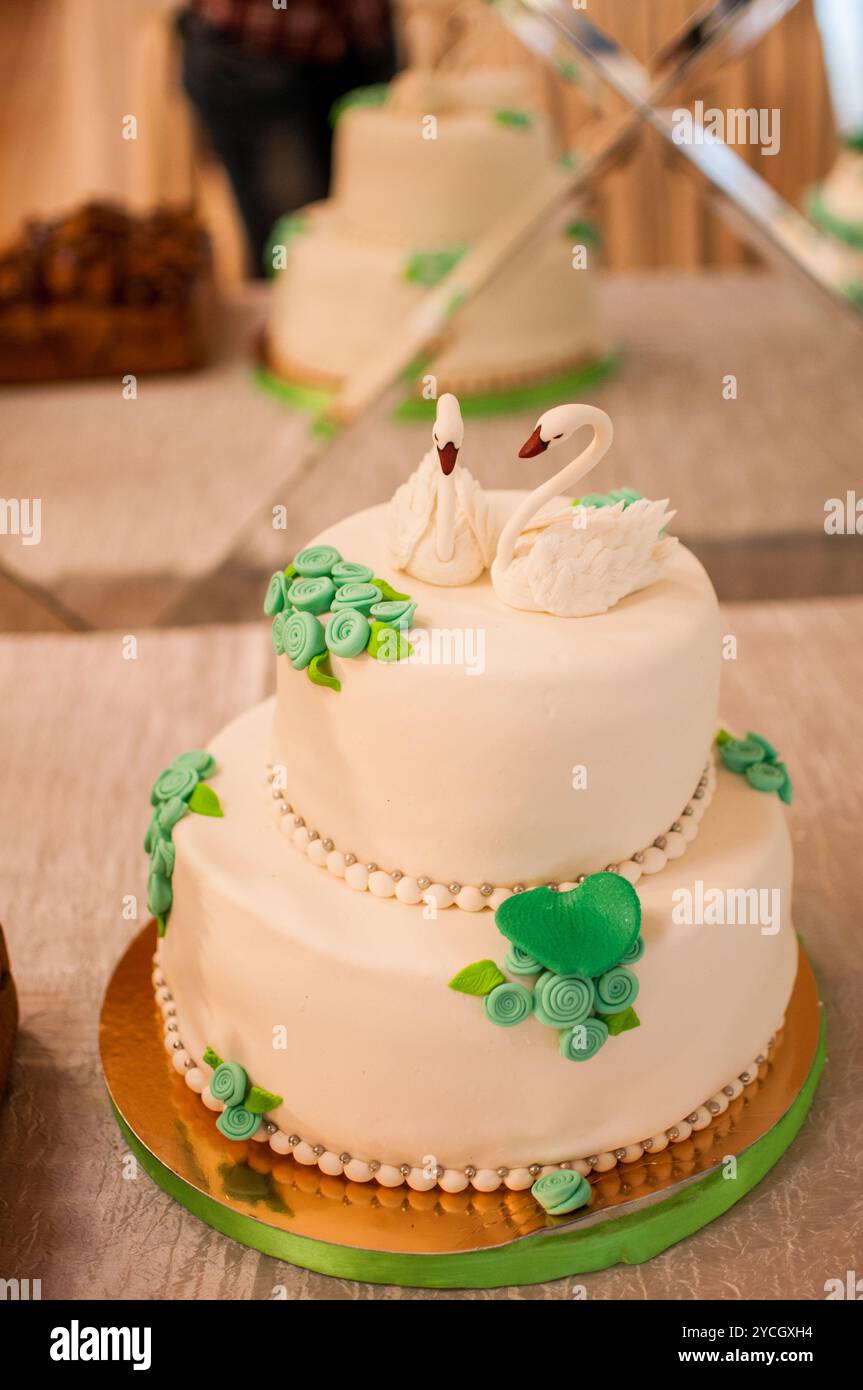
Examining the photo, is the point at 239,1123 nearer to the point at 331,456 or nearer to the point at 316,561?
the point at 316,561

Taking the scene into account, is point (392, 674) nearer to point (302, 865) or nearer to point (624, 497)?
point (302, 865)

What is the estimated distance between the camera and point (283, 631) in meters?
1.44

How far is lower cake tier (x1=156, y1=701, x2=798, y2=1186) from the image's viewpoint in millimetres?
1369

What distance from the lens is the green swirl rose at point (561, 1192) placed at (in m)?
1.39

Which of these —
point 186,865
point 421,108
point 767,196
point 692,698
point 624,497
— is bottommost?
point 186,865

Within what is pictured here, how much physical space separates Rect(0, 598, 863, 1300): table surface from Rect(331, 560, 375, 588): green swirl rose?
2.21ft

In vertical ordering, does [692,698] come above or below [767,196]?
below

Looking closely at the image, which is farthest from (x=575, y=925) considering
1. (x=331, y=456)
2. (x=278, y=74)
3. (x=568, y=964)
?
(x=278, y=74)

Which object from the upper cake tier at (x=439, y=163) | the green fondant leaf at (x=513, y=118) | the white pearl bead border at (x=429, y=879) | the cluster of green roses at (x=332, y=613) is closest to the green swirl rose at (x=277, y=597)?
the cluster of green roses at (x=332, y=613)

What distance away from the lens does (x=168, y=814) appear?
5.15 ft

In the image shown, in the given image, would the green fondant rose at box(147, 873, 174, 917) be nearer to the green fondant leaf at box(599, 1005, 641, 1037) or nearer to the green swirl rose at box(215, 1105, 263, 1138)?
the green swirl rose at box(215, 1105, 263, 1138)

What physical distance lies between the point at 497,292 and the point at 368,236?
34 cm
